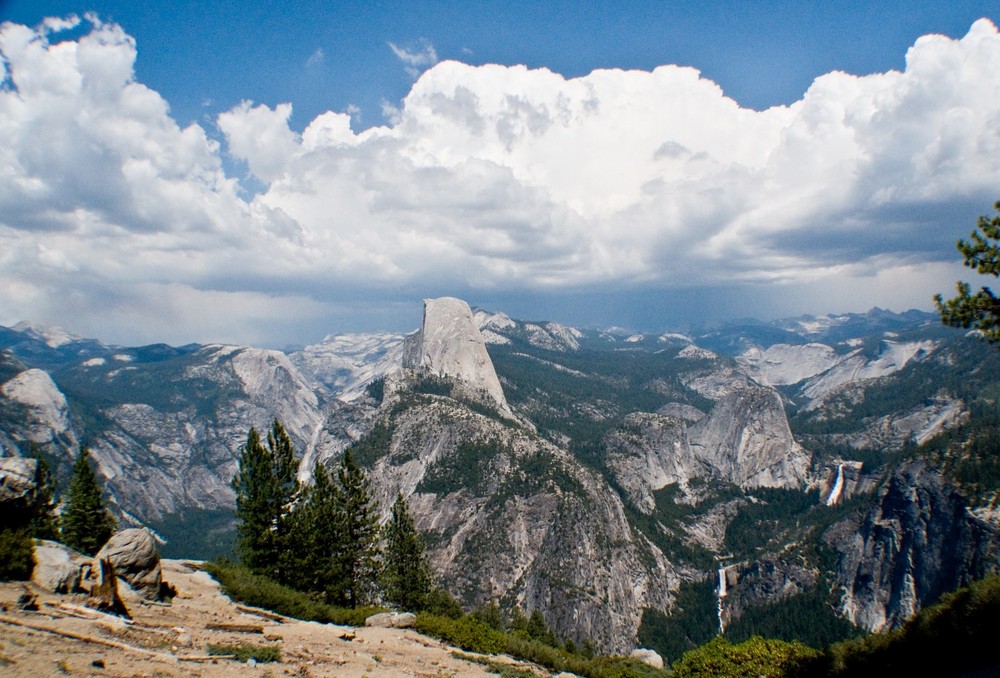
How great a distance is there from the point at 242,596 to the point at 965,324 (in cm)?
3921

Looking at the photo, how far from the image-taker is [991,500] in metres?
126

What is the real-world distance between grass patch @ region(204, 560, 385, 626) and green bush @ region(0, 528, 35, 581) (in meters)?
12.7

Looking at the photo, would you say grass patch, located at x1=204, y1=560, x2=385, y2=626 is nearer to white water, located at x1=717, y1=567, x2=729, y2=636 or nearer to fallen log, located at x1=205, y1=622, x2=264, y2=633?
fallen log, located at x1=205, y1=622, x2=264, y2=633

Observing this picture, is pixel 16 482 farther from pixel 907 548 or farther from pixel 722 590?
pixel 907 548

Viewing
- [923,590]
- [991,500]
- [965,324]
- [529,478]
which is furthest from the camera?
[529,478]

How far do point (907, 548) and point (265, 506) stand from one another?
181 m

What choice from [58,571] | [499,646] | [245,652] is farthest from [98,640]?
[499,646]

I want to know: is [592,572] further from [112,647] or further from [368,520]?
[112,647]

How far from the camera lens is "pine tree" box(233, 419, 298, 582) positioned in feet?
137

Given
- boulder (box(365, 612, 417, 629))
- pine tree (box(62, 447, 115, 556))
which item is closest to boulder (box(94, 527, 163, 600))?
boulder (box(365, 612, 417, 629))

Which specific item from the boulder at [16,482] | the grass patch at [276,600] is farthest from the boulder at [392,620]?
the boulder at [16,482]

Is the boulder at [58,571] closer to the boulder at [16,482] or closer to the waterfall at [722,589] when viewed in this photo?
the boulder at [16,482]

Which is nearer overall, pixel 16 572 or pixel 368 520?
pixel 16 572

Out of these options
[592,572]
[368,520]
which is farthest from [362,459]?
[368,520]
